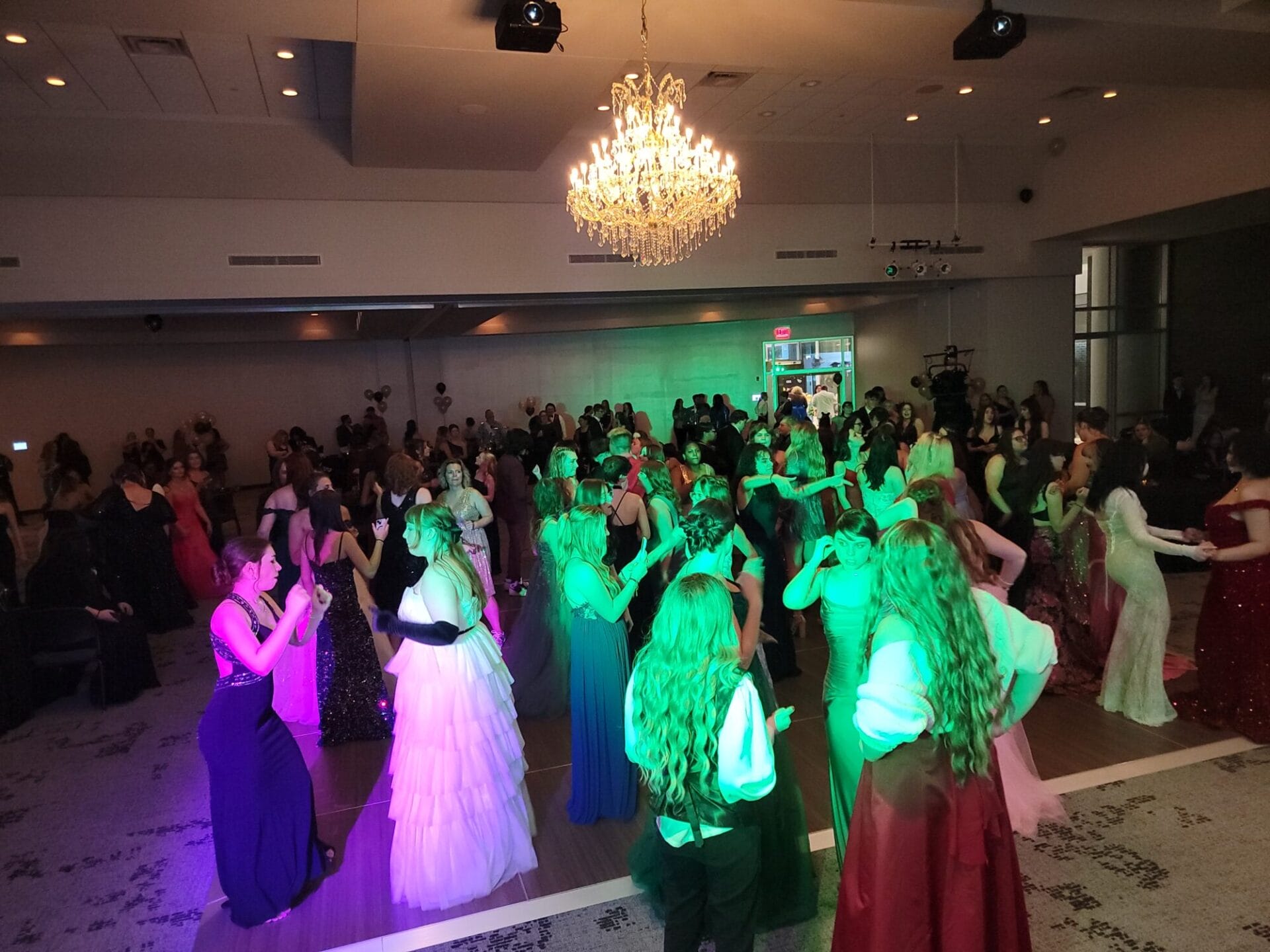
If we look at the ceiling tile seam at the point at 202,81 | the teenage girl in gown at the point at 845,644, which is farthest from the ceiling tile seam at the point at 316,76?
the teenage girl in gown at the point at 845,644

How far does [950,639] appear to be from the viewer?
1.96 m

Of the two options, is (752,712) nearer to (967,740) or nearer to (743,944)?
(967,740)

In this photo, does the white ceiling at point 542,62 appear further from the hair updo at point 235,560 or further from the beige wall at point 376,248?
the hair updo at point 235,560

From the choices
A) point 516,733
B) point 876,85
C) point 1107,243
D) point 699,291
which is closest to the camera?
point 516,733

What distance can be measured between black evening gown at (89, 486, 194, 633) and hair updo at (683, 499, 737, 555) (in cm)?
545

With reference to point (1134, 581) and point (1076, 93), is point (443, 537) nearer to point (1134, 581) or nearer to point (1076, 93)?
point (1134, 581)

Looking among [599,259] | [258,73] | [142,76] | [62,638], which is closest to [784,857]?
[62,638]

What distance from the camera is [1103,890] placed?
9.89ft

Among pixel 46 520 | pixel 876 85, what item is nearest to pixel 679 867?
pixel 46 520

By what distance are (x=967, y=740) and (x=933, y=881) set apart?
1.41ft

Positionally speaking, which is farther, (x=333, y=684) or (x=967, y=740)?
(x=333, y=684)

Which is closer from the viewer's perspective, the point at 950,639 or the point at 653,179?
the point at 950,639

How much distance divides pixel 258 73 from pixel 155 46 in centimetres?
79

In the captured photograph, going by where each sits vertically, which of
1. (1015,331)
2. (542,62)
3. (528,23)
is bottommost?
(1015,331)
